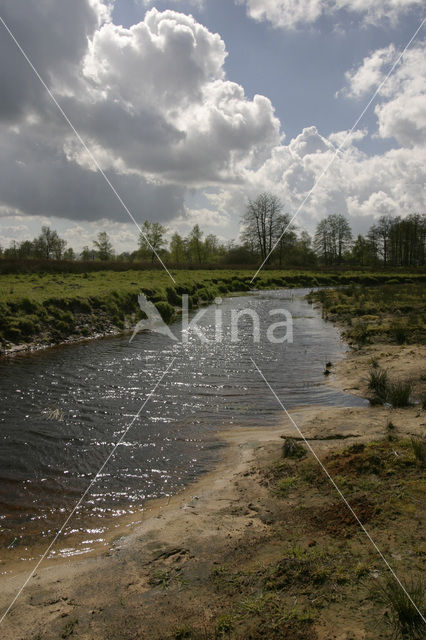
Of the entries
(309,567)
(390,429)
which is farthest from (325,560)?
(390,429)

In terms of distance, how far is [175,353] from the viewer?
582 inches

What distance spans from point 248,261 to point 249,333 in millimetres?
61786

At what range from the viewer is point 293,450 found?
21.1 ft

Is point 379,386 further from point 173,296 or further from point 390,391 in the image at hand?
point 173,296

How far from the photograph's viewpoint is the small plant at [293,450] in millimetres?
6333

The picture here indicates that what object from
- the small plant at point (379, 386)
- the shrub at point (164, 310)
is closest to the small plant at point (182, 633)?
the small plant at point (379, 386)

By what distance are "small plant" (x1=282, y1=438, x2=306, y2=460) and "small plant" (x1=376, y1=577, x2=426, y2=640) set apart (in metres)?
3.09

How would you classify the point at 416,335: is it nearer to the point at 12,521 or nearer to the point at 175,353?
the point at 175,353

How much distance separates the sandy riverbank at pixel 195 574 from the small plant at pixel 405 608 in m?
0.13

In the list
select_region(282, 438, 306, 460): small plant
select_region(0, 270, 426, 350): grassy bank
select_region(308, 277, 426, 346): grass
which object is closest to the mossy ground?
select_region(282, 438, 306, 460): small plant

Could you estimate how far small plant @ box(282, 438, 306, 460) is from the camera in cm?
633

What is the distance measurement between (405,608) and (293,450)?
3.51 meters
